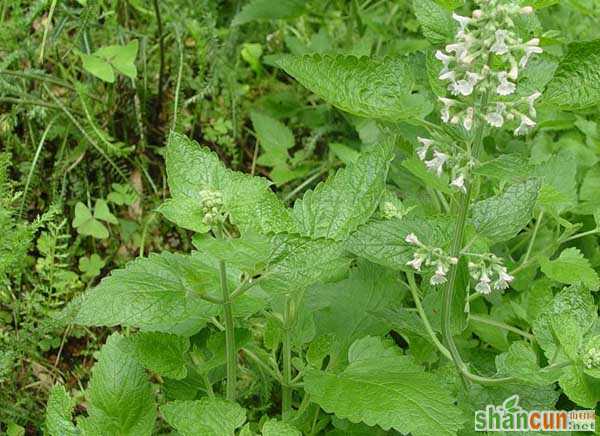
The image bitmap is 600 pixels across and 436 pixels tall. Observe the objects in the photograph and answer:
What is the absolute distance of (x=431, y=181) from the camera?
171 cm

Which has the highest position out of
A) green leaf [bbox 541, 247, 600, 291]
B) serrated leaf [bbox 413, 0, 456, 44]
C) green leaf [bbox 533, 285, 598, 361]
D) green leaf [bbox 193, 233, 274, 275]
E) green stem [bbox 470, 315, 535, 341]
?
serrated leaf [bbox 413, 0, 456, 44]

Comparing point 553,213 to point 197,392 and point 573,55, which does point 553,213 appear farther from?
point 197,392

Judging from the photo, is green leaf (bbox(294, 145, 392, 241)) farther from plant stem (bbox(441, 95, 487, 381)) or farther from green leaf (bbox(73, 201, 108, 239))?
green leaf (bbox(73, 201, 108, 239))

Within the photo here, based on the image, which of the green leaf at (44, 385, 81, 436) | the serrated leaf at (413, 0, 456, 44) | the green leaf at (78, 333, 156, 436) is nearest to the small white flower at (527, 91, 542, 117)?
the serrated leaf at (413, 0, 456, 44)

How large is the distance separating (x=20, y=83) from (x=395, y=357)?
1.75 meters

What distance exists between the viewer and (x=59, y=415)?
159cm

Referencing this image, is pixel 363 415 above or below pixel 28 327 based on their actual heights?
above

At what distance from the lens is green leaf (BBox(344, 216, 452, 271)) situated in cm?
150

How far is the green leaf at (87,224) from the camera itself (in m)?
2.39

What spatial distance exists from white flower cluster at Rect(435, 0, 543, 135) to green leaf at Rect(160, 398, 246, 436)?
0.69 metres

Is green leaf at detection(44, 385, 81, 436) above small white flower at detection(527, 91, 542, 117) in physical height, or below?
below

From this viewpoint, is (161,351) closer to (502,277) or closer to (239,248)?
(239,248)

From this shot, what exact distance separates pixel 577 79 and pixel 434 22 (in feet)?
1.02

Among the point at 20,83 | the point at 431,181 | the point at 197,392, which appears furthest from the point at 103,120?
the point at 431,181
